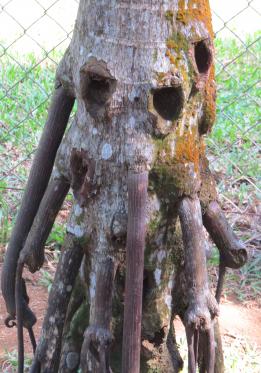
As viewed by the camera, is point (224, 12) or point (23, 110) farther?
point (224, 12)

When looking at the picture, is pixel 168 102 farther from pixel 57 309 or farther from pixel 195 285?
pixel 57 309

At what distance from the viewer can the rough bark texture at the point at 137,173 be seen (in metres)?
1.32

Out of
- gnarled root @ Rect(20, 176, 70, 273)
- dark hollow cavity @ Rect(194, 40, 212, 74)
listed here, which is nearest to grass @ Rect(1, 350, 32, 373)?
gnarled root @ Rect(20, 176, 70, 273)

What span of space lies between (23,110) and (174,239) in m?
2.27

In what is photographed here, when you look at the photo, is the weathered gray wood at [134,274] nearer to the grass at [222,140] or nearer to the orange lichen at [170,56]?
the orange lichen at [170,56]

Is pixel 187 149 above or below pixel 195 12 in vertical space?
below

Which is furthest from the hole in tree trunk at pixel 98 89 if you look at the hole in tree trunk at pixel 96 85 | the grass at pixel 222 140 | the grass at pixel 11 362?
the grass at pixel 222 140

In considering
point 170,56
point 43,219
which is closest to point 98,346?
point 43,219

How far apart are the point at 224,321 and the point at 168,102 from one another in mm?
1255

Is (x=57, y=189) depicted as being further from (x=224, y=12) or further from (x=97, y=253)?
(x=224, y=12)

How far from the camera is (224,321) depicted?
93.7 inches

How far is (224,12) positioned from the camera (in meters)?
4.70

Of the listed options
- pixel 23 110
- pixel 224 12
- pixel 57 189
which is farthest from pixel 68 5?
pixel 57 189

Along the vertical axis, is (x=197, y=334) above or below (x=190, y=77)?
below
